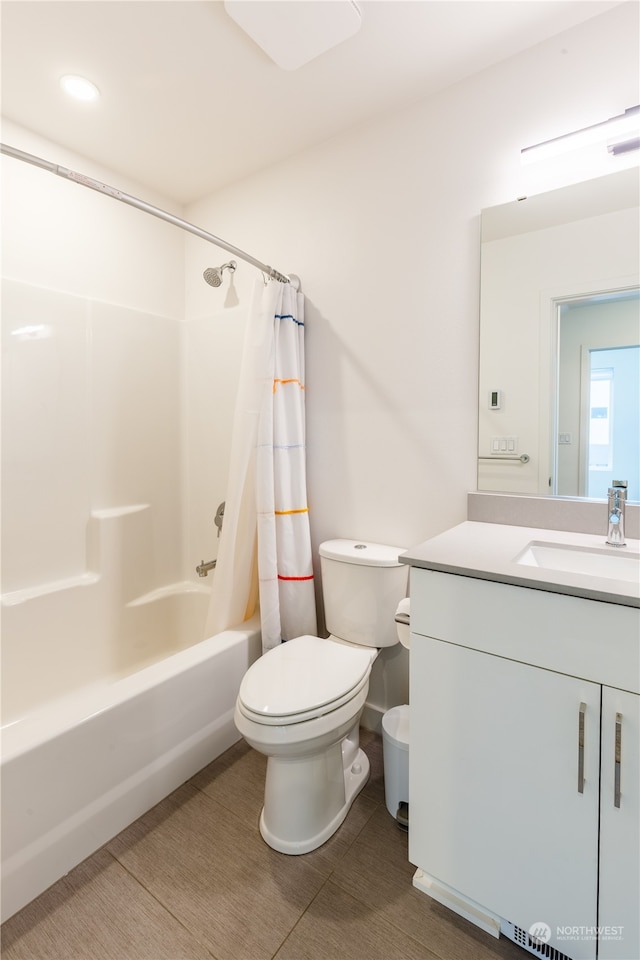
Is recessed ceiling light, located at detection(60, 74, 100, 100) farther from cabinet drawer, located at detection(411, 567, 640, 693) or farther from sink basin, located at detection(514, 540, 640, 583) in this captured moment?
sink basin, located at detection(514, 540, 640, 583)

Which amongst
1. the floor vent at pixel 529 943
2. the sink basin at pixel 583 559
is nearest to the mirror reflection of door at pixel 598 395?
the sink basin at pixel 583 559

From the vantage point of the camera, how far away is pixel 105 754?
127cm

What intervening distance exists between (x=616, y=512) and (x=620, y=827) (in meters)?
0.73

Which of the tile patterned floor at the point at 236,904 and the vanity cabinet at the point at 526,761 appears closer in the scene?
the vanity cabinet at the point at 526,761

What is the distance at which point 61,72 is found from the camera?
154cm

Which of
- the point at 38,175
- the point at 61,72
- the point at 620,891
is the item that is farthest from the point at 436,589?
the point at 38,175

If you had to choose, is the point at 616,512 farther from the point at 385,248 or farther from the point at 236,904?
the point at 236,904

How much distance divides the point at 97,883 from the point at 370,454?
5.19 feet

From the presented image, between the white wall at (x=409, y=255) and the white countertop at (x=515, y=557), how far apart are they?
0.97 ft

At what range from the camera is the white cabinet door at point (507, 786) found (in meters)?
0.90

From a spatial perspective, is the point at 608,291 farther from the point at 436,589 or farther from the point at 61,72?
the point at 61,72

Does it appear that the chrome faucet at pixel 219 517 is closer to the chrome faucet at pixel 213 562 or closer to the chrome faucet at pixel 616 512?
the chrome faucet at pixel 213 562

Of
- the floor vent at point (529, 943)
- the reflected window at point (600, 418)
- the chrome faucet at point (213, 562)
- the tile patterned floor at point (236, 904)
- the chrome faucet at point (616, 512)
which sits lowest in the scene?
the tile patterned floor at point (236, 904)

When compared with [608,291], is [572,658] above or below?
below
